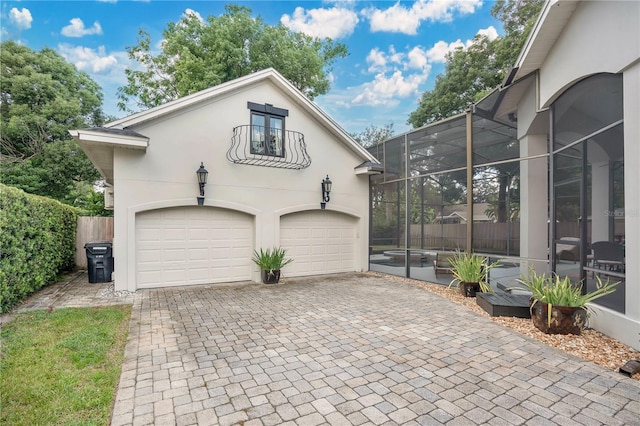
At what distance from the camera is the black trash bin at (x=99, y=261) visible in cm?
794

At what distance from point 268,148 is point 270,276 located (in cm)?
353

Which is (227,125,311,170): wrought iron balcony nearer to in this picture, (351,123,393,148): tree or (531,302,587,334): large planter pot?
(531,302,587,334): large planter pot

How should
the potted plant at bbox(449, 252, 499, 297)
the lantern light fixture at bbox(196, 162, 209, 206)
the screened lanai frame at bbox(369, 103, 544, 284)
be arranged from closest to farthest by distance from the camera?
1. the potted plant at bbox(449, 252, 499, 297)
2. the screened lanai frame at bbox(369, 103, 544, 284)
3. the lantern light fixture at bbox(196, 162, 209, 206)

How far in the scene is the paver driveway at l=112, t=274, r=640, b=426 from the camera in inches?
101

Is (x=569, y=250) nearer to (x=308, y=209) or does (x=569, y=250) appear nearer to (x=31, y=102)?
(x=308, y=209)

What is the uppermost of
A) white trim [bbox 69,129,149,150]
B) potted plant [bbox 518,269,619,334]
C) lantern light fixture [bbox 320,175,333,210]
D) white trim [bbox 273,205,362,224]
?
white trim [bbox 69,129,149,150]

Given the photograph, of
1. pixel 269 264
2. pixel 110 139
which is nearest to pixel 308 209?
pixel 269 264

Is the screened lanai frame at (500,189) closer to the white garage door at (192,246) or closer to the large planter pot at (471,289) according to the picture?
the large planter pot at (471,289)

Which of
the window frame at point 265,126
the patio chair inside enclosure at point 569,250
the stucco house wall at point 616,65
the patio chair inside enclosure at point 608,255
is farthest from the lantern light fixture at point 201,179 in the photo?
the patio chair inside enclosure at point 608,255

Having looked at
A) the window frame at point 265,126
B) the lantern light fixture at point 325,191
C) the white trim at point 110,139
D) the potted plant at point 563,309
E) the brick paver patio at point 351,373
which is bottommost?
the brick paver patio at point 351,373

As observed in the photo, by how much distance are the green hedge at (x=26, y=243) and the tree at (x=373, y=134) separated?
2139 centimetres

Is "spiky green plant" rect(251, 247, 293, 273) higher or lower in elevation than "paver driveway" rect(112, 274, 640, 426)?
higher

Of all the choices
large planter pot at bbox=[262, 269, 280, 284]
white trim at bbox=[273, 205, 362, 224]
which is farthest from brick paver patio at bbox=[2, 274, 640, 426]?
white trim at bbox=[273, 205, 362, 224]

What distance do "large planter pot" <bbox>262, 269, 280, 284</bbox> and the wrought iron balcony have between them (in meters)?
2.94
